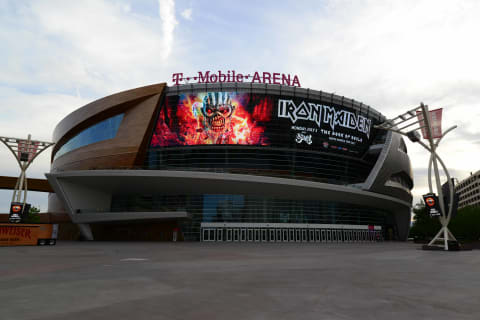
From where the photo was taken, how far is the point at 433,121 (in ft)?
99.2

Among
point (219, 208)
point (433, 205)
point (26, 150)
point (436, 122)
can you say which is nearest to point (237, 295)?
point (433, 205)

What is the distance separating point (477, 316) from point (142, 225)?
47288 mm

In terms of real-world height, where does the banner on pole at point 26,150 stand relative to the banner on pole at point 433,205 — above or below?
above

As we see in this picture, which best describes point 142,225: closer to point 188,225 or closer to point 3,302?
point 188,225

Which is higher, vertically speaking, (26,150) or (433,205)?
(26,150)

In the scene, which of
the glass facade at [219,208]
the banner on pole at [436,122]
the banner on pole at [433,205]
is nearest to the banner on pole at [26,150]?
the glass facade at [219,208]

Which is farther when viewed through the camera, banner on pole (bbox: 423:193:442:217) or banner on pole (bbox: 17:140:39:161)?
banner on pole (bbox: 17:140:39:161)

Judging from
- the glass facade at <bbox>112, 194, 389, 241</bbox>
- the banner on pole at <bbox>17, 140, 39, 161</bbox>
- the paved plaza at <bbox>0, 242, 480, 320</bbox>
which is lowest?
the paved plaza at <bbox>0, 242, 480, 320</bbox>

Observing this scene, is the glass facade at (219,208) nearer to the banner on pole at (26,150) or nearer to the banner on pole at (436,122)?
the banner on pole at (26,150)

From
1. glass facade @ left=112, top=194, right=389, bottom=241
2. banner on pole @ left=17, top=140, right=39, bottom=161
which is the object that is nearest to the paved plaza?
banner on pole @ left=17, top=140, right=39, bottom=161

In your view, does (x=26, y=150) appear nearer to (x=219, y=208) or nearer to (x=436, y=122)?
(x=219, y=208)

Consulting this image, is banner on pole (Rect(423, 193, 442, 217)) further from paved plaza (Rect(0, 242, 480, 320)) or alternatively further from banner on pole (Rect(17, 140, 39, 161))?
banner on pole (Rect(17, 140, 39, 161))

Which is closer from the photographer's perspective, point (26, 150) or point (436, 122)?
point (436, 122)

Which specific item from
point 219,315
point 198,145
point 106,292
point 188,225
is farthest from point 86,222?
point 219,315
